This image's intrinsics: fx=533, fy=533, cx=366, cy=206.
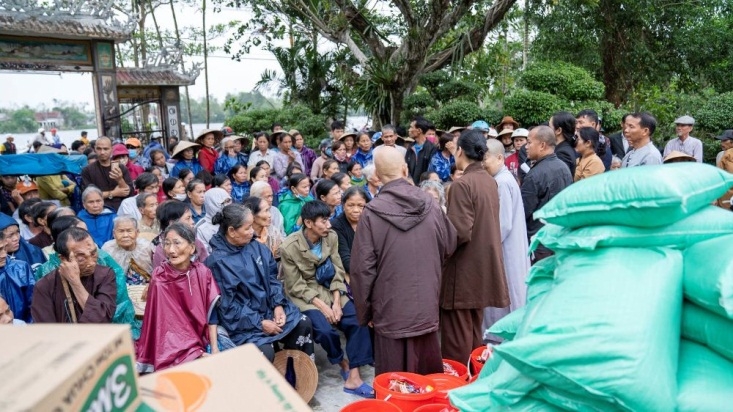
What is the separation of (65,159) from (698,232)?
6004mm

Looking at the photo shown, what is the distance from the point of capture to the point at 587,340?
1.35 metres

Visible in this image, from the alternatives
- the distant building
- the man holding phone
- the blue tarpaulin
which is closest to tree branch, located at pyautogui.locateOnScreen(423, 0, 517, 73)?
the man holding phone

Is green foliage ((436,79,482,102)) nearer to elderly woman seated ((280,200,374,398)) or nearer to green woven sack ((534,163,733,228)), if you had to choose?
elderly woman seated ((280,200,374,398))

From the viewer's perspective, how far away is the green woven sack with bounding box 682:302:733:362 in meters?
1.40

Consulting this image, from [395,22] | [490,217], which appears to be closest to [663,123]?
[395,22]

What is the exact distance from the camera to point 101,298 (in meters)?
2.93

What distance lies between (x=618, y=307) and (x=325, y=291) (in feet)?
8.70

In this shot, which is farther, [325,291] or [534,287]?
[325,291]

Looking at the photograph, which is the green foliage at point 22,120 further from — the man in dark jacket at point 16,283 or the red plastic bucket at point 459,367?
the red plastic bucket at point 459,367

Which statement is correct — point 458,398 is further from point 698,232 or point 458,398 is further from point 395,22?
point 395,22

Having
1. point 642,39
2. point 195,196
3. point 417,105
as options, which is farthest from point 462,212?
point 642,39

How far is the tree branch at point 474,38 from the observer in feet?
32.6

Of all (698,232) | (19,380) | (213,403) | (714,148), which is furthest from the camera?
(714,148)

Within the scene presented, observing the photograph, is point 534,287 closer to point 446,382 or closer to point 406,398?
point 406,398
